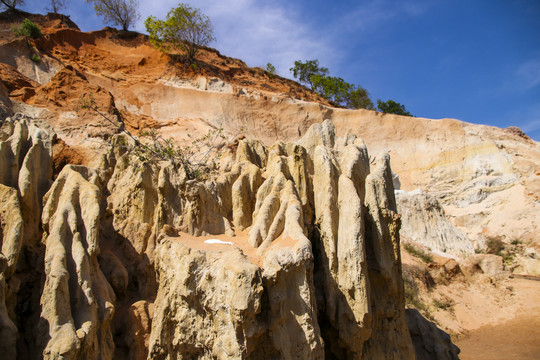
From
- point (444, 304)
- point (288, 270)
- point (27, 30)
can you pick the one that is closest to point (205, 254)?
point (288, 270)

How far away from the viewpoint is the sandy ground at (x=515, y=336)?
554 inches

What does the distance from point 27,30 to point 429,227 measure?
2634 cm

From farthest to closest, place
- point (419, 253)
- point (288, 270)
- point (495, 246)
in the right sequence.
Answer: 1. point (495, 246)
2. point (419, 253)
3. point (288, 270)

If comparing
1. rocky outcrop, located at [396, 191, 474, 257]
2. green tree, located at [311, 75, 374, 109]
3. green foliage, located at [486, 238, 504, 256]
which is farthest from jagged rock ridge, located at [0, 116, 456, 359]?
green tree, located at [311, 75, 374, 109]

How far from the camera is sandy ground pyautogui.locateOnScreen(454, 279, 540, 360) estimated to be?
1408 centimetres

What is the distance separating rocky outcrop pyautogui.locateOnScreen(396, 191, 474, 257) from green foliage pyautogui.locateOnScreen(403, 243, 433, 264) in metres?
1.31

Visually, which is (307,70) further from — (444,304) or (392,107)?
(444,304)

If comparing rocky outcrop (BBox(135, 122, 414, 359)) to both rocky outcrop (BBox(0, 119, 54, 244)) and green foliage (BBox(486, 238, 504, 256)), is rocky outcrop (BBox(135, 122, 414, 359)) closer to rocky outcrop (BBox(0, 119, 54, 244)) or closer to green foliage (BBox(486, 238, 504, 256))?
rocky outcrop (BBox(0, 119, 54, 244))

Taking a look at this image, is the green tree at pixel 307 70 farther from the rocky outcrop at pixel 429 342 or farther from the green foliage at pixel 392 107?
the rocky outcrop at pixel 429 342

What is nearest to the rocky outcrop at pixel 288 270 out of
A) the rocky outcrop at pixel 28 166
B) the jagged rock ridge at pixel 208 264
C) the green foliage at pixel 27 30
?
the jagged rock ridge at pixel 208 264

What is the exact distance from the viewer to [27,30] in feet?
75.9

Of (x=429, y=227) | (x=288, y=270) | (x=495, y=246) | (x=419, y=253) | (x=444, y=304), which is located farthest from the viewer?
(x=495, y=246)

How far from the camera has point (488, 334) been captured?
16.1m

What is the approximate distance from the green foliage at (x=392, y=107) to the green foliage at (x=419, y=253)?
85.7 ft
